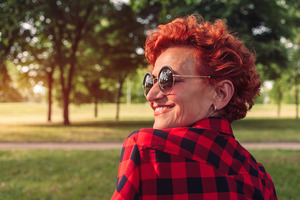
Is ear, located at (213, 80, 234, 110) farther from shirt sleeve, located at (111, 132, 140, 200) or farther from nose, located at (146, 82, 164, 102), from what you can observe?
shirt sleeve, located at (111, 132, 140, 200)

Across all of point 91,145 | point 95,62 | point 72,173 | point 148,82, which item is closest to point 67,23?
point 95,62

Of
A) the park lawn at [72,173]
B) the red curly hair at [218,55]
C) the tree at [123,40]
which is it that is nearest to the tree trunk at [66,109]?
the tree at [123,40]

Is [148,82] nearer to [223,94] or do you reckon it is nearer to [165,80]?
[165,80]

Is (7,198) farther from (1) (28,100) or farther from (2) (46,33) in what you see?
(1) (28,100)

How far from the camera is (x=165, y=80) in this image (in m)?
1.32

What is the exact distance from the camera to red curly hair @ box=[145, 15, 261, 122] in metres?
1.29

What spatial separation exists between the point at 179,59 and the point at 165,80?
0.12 m

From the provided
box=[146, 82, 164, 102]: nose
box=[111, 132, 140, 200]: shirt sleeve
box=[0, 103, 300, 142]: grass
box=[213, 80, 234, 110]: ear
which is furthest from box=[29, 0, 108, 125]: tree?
box=[111, 132, 140, 200]: shirt sleeve

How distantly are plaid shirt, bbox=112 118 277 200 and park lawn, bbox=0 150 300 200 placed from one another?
3966 mm

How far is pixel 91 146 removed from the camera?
994 cm

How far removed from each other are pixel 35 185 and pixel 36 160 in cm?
201

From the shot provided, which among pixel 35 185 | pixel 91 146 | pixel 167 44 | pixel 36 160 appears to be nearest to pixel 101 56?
pixel 91 146

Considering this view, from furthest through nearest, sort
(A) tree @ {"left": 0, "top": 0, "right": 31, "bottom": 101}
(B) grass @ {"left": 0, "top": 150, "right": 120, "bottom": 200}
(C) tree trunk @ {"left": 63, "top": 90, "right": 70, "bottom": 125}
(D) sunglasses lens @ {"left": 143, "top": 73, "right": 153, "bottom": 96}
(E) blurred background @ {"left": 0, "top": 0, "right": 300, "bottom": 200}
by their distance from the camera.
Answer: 1. (C) tree trunk @ {"left": 63, "top": 90, "right": 70, "bottom": 125}
2. (A) tree @ {"left": 0, "top": 0, "right": 31, "bottom": 101}
3. (E) blurred background @ {"left": 0, "top": 0, "right": 300, "bottom": 200}
4. (B) grass @ {"left": 0, "top": 150, "right": 120, "bottom": 200}
5. (D) sunglasses lens @ {"left": 143, "top": 73, "right": 153, "bottom": 96}

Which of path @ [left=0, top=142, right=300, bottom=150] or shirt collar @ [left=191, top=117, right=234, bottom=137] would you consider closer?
shirt collar @ [left=191, top=117, right=234, bottom=137]
